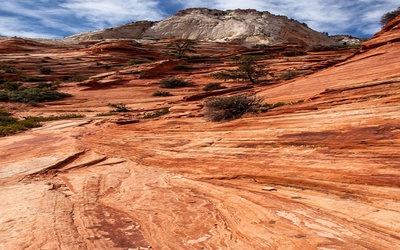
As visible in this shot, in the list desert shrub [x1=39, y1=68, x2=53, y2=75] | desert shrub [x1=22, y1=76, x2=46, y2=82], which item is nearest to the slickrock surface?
desert shrub [x1=22, y1=76, x2=46, y2=82]

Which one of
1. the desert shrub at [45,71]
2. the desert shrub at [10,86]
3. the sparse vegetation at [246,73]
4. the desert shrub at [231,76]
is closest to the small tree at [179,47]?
the desert shrub at [45,71]

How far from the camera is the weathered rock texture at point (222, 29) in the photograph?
6669 centimetres

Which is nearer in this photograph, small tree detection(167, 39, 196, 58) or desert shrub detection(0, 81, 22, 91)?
desert shrub detection(0, 81, 22, 91)

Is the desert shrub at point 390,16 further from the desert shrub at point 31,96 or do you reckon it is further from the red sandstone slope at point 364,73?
the desert shrub at point 31,96

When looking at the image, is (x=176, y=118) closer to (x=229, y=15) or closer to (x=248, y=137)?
(x=248, y=137)

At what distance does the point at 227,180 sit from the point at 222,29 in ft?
222

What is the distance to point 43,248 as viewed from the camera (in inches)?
157

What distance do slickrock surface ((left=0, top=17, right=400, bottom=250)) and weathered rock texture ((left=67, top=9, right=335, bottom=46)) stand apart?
182 feet

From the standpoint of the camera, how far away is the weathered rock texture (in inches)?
2625

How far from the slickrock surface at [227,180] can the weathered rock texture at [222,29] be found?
182 feet

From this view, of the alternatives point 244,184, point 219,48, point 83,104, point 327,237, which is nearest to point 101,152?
point 244,184

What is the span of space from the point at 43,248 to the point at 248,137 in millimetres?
5783

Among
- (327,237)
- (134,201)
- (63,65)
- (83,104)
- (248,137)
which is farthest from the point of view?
(63,65)

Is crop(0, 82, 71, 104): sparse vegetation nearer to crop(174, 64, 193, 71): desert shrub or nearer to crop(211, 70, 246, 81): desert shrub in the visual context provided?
crop(211, 70, 246, 81): desert shrub
